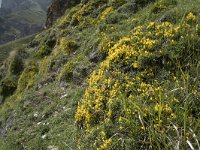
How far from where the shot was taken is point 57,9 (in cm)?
3084

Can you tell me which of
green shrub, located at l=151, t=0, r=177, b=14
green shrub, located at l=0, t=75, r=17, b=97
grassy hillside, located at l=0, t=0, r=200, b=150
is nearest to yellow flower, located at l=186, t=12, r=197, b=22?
grassy hillside, located at l=0, t=0, r=200, b=150

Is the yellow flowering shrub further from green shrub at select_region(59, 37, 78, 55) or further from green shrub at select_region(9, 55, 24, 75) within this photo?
green shrub at select_region(9, 55, 24, 75)

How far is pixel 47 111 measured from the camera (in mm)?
13047

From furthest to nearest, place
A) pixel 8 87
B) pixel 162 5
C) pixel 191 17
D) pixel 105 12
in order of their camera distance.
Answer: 1. pixel 8 87
2. pixel 105 12
3. pixel 162 5
4. pixel 191 17

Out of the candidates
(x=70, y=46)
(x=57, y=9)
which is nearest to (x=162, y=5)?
(x=70, y=46)

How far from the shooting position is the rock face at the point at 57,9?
95.8ft

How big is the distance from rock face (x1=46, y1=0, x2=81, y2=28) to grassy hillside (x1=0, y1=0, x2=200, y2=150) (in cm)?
977

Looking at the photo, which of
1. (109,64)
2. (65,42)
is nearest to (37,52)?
(65,42)

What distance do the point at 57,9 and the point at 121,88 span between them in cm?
2344

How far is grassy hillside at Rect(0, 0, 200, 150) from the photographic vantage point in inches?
225

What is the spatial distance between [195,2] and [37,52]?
13537 millimetres

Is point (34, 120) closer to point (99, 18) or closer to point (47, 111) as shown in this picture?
point (47, 111)

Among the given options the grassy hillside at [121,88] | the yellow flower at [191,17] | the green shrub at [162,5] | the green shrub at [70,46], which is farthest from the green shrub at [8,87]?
the yellow flower at [191,17]

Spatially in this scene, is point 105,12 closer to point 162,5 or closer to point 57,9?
point 162,5
